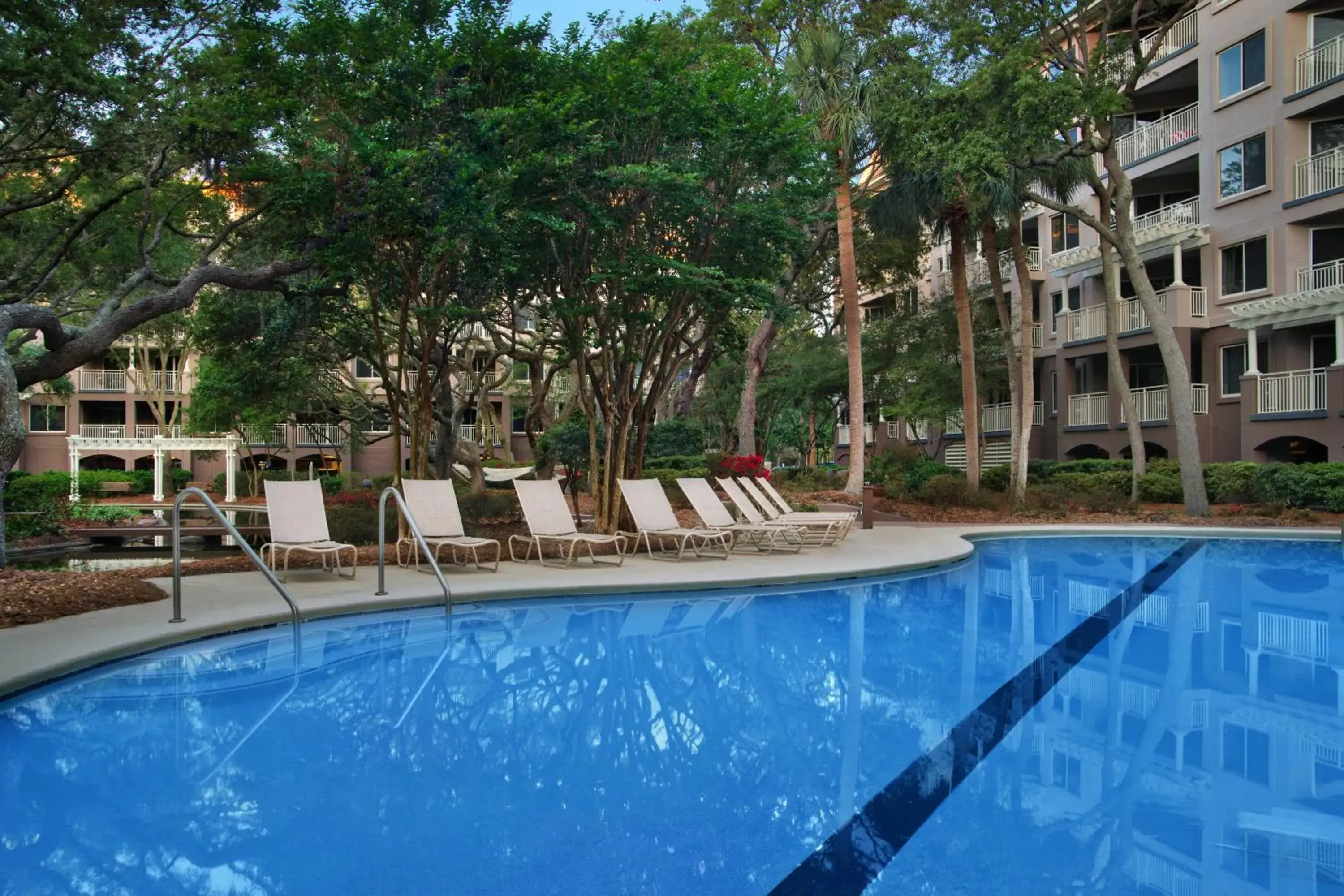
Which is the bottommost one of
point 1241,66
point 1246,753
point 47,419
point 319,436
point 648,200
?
point 1246,753

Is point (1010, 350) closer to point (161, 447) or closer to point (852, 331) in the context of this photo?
point (852, 331)

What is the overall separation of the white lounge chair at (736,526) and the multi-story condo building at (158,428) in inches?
829

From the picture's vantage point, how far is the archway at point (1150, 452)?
26.7 meters

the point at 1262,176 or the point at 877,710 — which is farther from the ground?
the point at 1262,176

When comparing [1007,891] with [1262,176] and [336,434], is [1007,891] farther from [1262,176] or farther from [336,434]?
[336,434]

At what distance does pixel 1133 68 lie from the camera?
19.9m

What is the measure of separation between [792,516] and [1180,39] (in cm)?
2125

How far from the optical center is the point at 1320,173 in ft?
73.7

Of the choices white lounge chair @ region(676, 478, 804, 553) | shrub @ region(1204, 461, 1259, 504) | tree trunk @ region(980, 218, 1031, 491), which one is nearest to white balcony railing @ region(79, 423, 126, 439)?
white lounge chair @ region(676, 478, 804, 553)

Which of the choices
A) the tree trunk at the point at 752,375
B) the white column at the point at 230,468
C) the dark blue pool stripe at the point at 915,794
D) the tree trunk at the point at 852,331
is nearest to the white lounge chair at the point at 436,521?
the dark blue pool stripe at the point at 915,794

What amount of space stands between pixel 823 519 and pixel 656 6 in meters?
14.3

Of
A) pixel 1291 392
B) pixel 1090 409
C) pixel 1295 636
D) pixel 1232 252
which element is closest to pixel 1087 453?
pixel 1090 409

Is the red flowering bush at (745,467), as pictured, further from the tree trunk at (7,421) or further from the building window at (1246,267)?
the building window at (1246,267)

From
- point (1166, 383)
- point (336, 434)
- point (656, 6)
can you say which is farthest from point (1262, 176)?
point (336, 434)
